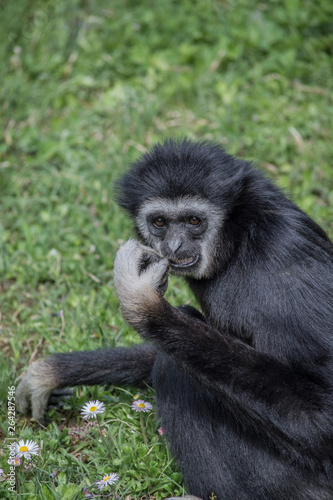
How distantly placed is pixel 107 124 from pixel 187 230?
4.81 m

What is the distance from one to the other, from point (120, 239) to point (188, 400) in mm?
3321

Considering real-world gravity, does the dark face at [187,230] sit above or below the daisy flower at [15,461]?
above

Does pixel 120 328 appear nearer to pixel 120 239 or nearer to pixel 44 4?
pixel 120 239

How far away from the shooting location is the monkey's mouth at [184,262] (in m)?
5.00

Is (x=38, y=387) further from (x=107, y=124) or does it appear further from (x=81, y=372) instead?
(x=107, y=124)

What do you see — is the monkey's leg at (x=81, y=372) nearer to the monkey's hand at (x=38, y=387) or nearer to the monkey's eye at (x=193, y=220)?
the monkey's hand at (x=38, y=387)

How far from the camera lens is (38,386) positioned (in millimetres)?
5641

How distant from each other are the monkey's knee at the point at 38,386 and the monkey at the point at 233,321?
3.75 ft

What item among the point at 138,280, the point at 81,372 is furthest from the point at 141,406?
the point at 138,280

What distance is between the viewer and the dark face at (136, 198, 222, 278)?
4.96 meters

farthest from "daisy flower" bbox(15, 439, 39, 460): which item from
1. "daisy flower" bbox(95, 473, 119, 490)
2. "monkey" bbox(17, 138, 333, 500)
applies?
"monkey" bbox(17, 138, 333, 500)

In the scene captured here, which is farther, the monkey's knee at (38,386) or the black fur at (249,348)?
the monkey's knee at (38,386)

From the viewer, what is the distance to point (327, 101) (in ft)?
31.4

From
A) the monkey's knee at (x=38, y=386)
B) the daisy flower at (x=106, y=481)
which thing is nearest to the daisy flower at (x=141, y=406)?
the daisy flower at (x=106, y=481)
